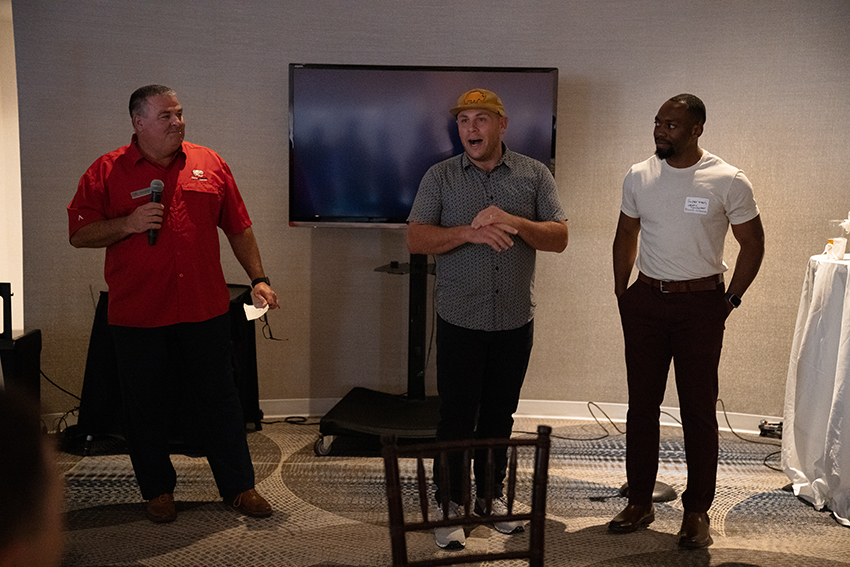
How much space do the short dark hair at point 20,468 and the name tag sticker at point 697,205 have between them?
2.31 metres

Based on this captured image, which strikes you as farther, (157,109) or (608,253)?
(608,253)

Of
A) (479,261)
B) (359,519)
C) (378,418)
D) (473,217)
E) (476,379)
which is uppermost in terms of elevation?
(473,217)

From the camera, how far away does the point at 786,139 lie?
3752 mm

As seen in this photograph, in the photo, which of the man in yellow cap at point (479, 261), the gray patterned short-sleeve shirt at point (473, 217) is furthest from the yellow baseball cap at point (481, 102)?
the gray patterned short-sleeve shirt at point (473, 217)

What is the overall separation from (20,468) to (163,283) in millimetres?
2107

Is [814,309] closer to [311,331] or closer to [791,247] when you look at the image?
[791,247]

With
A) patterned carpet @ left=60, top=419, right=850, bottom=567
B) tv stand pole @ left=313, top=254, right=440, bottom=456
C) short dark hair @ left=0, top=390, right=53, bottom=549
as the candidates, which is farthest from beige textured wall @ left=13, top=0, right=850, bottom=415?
short dark hair @ left=0, top=390, right=53, bottom=549

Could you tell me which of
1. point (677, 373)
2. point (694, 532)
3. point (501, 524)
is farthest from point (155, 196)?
point (694, 532)

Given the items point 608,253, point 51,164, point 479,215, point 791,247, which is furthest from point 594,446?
point 51,164

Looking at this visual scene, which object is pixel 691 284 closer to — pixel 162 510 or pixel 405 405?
pixel 405 405

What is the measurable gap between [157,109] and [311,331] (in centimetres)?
179

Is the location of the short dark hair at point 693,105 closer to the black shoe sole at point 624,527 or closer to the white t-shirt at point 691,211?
the white t-shirt at point 691,211

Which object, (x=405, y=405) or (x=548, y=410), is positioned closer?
(x=405, y=405)

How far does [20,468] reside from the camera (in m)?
0.60
